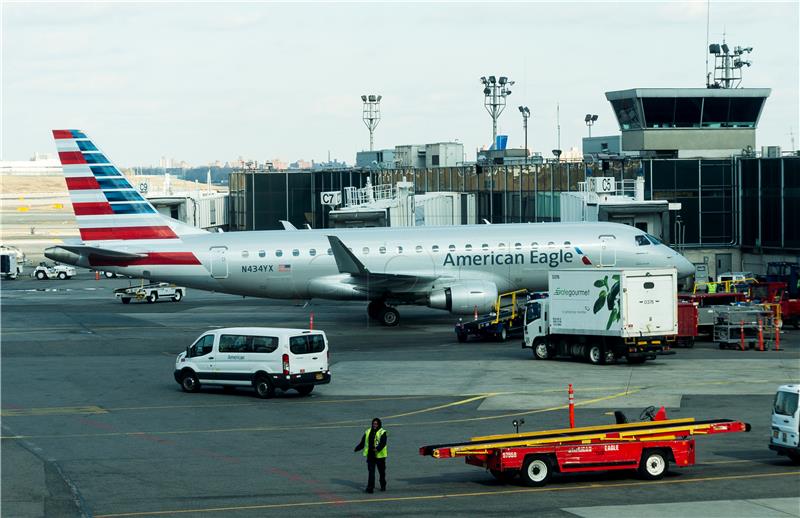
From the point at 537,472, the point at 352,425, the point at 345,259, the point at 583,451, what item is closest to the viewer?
the point at 537,472

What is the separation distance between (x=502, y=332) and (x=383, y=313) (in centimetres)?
912

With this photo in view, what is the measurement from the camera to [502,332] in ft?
172

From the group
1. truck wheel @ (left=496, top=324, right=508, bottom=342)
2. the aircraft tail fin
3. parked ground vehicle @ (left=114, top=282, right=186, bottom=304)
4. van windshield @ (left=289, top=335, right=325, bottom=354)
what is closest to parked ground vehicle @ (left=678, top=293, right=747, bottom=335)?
truck wheel @ (left=496, top=324, right=508, bottom=342)

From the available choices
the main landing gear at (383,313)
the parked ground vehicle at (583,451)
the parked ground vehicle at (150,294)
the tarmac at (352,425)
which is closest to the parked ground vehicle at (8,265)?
the parked ground vehicle at (150,294)

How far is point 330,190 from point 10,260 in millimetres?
29538

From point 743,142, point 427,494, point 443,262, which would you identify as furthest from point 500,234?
point 427,494

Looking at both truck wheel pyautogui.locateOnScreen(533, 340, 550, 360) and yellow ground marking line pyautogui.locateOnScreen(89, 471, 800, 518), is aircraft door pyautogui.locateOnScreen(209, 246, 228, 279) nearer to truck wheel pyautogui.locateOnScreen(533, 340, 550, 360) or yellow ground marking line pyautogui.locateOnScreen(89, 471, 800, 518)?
truck wheel pyautogui.locateOnScreen(533, 340, 550, 360)

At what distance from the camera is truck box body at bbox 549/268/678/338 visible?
139 feet

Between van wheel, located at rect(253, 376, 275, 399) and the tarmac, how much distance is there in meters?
0.60

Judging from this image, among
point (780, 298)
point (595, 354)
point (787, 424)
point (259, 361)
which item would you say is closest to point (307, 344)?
point (259, 361)

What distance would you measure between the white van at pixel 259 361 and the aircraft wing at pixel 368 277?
1688 centimetres

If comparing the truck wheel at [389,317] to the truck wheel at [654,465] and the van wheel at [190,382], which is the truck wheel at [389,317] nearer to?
the van wheel at [190,382]

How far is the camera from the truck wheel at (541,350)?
151 feet

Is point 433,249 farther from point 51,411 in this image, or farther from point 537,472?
point 537,472
